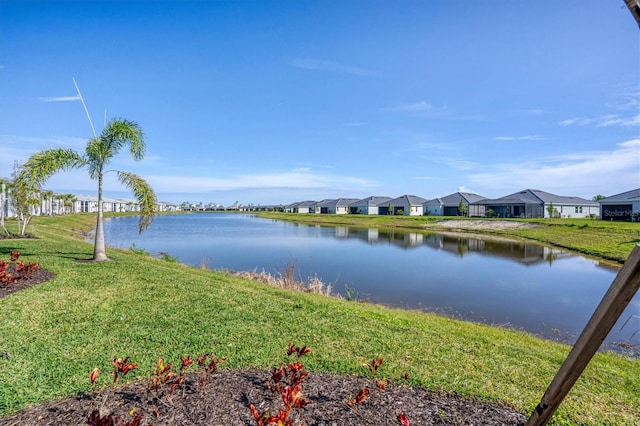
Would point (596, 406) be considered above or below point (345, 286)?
above

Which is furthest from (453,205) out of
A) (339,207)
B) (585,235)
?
(585,235)

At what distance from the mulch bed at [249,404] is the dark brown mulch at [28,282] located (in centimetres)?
502

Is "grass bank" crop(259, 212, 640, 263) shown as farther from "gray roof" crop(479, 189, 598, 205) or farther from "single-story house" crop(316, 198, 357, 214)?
"single-story house" crop(316, 198, 357, 214)

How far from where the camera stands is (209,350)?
478 cm

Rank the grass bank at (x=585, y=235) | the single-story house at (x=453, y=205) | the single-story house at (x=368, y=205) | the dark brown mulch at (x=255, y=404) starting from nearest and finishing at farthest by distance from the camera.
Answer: the dark brown mulch at (x=255, y=404)
the grass bank at (x=585, y=235)
the single-story house at (x=453, y=205)
the single-story house at (x=368, y=205)

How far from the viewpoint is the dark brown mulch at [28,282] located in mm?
6969

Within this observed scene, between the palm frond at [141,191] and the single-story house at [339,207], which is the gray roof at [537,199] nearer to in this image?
the single-story house at [339,207]

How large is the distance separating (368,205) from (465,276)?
67.3 m

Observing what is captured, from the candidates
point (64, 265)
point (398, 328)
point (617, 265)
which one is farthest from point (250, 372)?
point (617, 265)

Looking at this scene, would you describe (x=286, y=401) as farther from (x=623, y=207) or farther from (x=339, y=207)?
(x=339, y=207)

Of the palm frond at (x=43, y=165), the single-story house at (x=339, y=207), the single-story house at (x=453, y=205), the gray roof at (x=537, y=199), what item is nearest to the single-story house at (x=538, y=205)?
the gray roof at (x=537, y=199)

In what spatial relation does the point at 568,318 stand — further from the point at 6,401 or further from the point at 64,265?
the point at 64,265

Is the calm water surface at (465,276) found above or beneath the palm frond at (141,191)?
beneath

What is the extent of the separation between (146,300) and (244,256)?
13883mm
